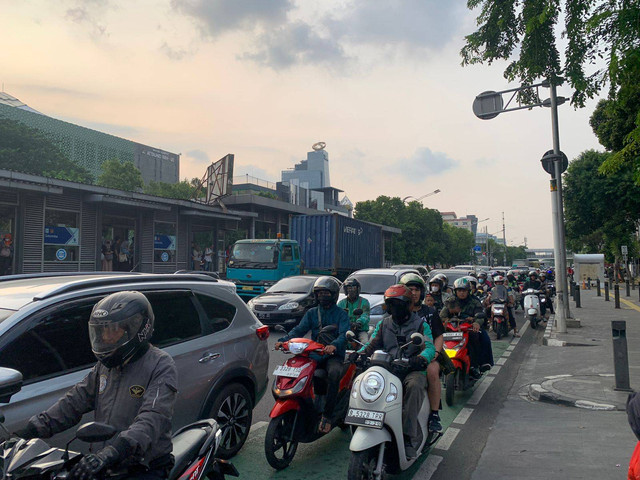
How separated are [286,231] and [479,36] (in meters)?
28.1

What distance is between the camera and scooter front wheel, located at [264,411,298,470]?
414 cm

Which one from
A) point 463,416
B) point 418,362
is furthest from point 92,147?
point 418,362

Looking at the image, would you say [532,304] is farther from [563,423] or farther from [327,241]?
[327,241]

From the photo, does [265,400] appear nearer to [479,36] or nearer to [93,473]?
[93,473]

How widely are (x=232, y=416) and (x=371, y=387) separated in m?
1.43

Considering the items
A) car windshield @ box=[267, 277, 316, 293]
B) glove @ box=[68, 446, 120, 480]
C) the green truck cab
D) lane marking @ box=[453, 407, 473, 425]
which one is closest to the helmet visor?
glove @ box=[68, 446, 120, 480]

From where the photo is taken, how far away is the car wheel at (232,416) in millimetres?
4336

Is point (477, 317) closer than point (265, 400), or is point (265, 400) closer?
point (265, 400)

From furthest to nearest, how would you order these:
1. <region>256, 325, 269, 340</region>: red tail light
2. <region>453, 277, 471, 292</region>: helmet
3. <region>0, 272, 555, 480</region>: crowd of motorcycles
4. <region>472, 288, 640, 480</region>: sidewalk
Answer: <region>453, 277, 471, 292</region>: helmet, <region>256, 325, 269, 340</region>: red tail light, <region>472, 288, 640, 480</region>: sidewalk, <region>0, 272, 555, 480</region>: crowd of motorcycles

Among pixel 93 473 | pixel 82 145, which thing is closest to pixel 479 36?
pixel 93 473

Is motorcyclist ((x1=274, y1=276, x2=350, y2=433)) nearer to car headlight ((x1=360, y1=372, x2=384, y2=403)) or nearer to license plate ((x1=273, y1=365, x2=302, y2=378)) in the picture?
license plate ((x1=273, y1=365, x2=302, y2=378))

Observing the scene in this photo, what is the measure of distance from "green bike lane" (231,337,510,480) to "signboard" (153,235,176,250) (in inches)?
751

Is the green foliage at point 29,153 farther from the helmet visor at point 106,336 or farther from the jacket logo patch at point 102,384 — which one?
the helmet visor at point 106,336

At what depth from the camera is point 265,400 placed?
6.56 metres
